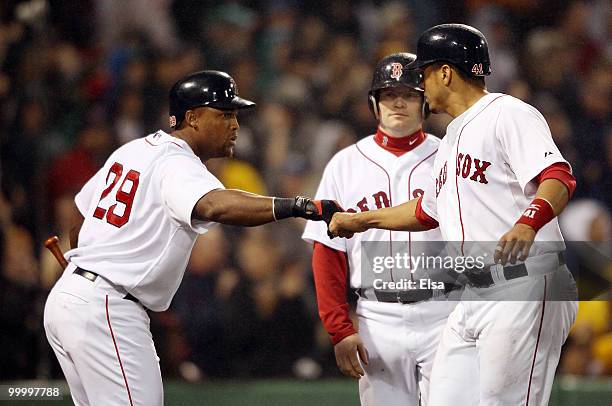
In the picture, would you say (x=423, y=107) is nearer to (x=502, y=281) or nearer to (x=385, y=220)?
(x=385, y=220)

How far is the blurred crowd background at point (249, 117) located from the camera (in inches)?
199

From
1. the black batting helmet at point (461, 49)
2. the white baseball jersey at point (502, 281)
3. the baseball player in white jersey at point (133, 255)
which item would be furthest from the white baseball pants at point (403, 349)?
the black batting helmet at point (461, 49)

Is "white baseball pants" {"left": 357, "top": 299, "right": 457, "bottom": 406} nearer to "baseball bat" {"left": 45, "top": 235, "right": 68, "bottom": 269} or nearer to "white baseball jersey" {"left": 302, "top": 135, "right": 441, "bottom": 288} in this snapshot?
"white baseball jersey" {"left": 302, "top": 135, "right": 441, "bottom": 288}

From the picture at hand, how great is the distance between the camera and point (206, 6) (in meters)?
6.44

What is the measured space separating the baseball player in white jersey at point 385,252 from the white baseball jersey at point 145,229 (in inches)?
25.2

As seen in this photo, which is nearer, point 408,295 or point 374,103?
point 408,295

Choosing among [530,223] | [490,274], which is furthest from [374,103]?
[530,223]

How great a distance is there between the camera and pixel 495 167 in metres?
2.74

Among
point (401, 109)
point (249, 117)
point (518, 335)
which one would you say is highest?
point (249, 117)

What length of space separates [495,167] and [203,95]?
3.62ft

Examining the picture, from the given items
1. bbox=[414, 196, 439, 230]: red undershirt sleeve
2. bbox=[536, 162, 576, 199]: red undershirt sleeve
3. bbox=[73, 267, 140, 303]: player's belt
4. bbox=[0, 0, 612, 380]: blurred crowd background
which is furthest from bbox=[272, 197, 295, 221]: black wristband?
bbox=[0, 0, 612, 380]: blurred crowd background

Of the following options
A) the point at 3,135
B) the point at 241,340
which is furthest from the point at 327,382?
the point at 3,135

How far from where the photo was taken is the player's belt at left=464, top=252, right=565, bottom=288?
272 centimetres

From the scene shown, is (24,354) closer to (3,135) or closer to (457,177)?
(3,135)
